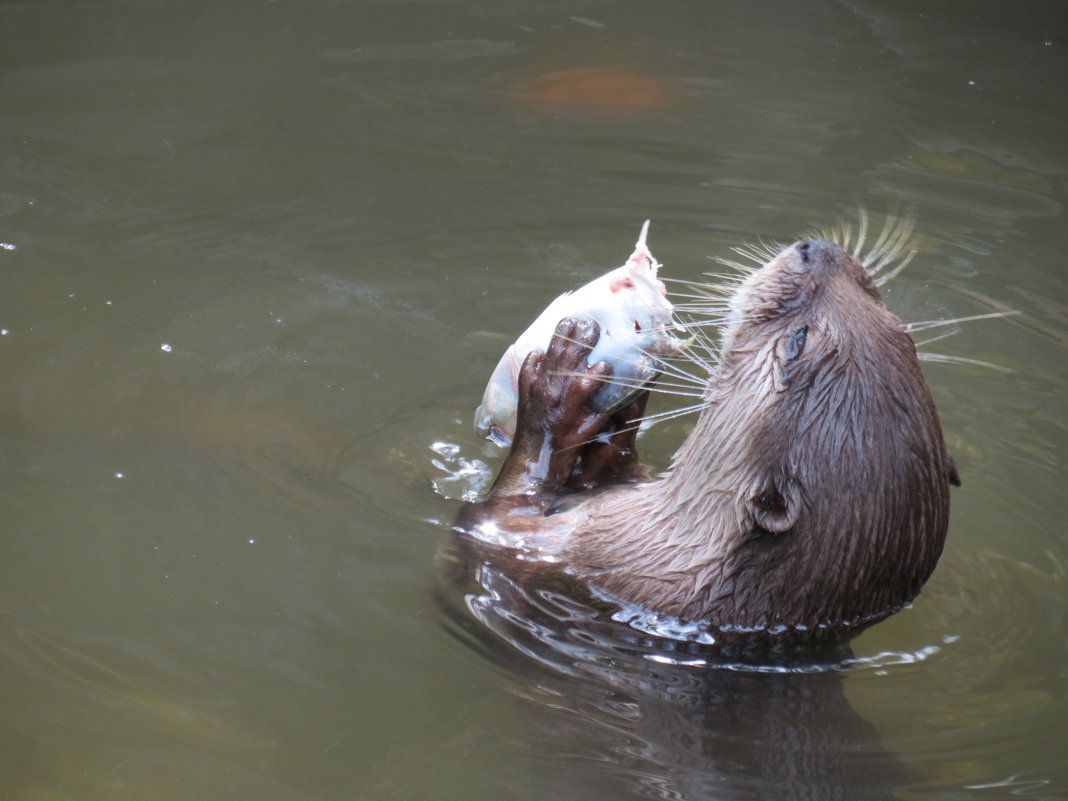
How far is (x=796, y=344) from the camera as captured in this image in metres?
2.88

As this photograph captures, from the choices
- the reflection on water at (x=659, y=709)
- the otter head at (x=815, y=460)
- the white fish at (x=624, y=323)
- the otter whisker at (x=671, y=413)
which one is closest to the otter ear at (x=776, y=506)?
the otter head at (x=815, y=460)

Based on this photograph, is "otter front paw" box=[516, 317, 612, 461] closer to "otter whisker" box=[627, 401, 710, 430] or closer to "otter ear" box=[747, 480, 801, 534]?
"otter whisker" box=[627, 401, 710, 430]

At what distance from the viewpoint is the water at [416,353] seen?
290 centimetres

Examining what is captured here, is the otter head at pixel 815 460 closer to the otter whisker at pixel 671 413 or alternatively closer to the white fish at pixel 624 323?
the otter whisker at pixel 671 413

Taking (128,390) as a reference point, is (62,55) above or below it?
above

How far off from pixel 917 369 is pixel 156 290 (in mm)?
2825

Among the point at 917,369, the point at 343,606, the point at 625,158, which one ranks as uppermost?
the point at 917,369

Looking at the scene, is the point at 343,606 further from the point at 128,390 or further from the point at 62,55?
the point at 62,55

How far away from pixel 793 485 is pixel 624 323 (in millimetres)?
820

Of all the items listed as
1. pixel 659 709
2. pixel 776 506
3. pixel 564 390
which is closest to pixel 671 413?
pixel 776 506

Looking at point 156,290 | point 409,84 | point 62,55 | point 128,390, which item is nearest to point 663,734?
point 128,390

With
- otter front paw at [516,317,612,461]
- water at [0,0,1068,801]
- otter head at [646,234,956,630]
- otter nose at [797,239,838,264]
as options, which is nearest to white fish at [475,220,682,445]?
otter front paw at [516,317,612,461]

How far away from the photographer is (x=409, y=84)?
6219 millimetres

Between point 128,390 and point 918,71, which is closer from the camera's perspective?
point 128,390
